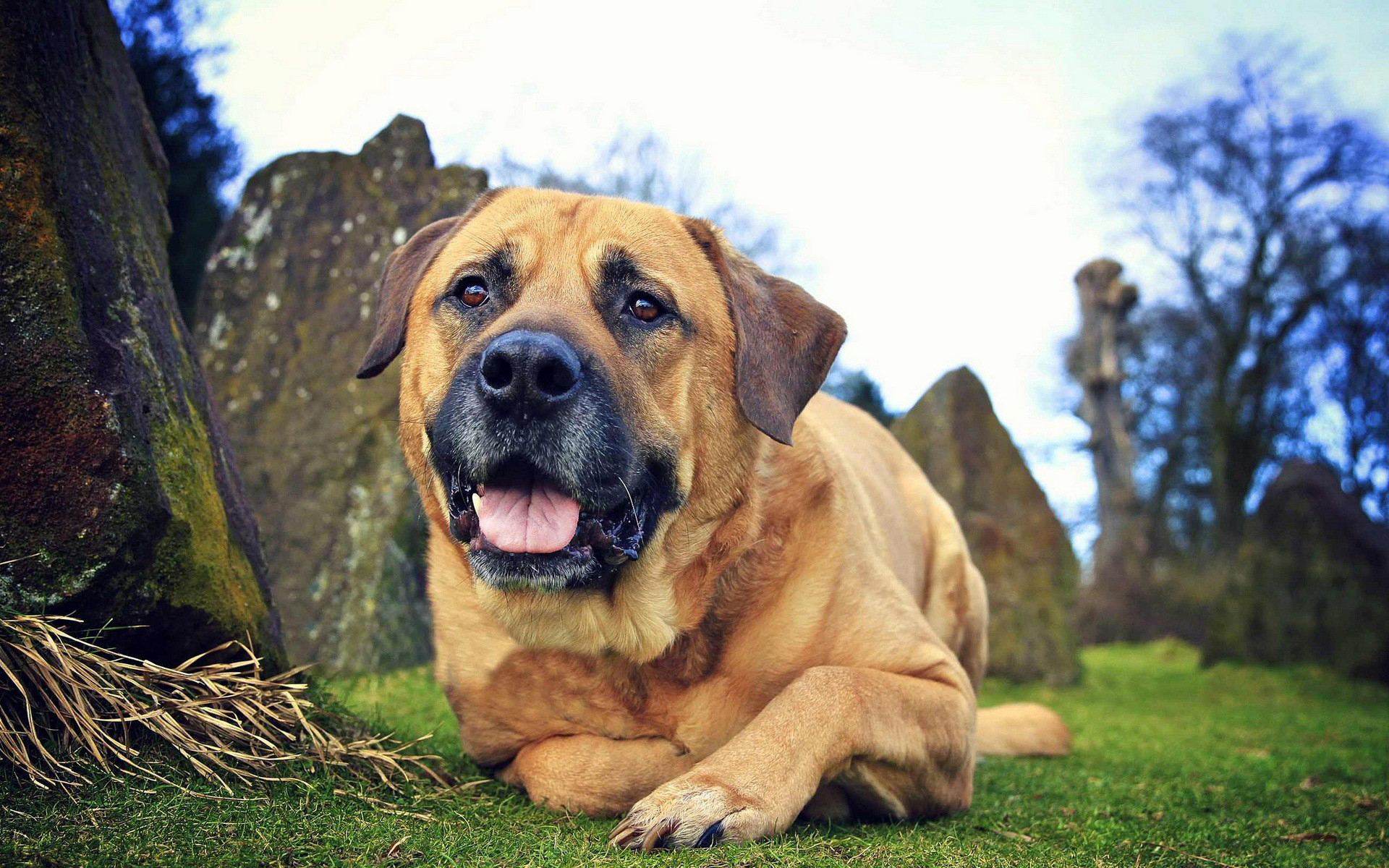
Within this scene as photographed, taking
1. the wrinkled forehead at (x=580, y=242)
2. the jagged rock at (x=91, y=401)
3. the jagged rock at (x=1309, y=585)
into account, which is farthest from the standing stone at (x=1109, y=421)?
the jagged rock at (x=91, y=401)

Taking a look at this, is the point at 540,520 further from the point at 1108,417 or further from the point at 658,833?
the point at 1108,417

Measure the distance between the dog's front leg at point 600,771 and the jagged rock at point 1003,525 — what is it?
6.60 m

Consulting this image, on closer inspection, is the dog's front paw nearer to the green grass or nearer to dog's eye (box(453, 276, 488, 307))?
the green grass

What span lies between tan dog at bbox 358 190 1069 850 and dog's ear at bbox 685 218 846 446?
1 centimetres

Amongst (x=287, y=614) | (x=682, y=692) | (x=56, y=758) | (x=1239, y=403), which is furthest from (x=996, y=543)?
(x=1239, y=403)

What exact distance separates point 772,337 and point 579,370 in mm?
925

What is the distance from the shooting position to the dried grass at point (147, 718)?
2447 mm

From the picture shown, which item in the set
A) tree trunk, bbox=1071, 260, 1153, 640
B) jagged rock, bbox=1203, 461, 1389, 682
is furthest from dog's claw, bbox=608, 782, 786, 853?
tree trunk, bbox=1071, 260, 1153, 640

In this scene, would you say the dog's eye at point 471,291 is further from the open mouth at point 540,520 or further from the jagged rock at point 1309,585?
the jagged rock at point 1309,585

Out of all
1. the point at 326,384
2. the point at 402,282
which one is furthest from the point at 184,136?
the point at 402,282

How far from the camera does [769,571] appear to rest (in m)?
3.26

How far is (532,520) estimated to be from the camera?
2900 mm

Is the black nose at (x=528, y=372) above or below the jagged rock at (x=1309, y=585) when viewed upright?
above

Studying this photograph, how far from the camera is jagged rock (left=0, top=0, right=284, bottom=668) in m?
2.50
